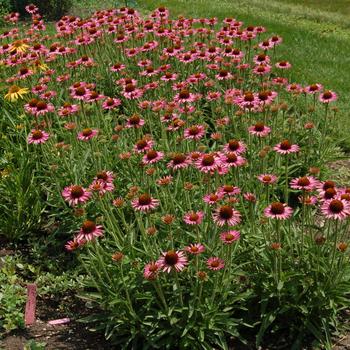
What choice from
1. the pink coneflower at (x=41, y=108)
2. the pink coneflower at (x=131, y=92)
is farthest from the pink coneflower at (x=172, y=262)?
the pink coneflower at (x=131, y=92)

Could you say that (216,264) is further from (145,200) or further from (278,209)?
(145,200)

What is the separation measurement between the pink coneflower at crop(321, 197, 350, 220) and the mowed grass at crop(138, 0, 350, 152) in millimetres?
2435

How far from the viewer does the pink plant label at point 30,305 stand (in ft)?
12.4

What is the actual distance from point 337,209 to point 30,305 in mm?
2046

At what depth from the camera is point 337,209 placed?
311cm

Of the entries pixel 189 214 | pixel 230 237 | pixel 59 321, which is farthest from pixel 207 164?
pixel 59 321

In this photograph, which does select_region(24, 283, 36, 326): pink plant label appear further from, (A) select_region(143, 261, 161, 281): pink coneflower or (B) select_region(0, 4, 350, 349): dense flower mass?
(A) select_region(143, 261, 161, 281): pink coneflower

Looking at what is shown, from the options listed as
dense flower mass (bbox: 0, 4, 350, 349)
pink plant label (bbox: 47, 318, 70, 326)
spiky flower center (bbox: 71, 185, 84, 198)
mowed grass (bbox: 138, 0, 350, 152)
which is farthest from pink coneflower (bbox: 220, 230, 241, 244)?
mowed grass (bbox: 138, 0, 350, 152)

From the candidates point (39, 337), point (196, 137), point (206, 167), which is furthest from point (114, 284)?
point (196, 137)

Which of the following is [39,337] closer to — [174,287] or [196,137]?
[174,287]

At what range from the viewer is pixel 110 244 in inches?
165

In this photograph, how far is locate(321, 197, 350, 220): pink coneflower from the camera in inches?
122

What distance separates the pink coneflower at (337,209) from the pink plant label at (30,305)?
195 centimetres

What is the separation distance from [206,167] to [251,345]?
1.12 meters
